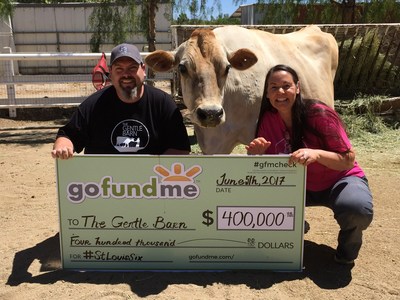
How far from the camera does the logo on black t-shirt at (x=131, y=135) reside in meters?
3.42

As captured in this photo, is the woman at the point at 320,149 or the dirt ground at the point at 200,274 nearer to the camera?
the dirt ground at the point at 200,274

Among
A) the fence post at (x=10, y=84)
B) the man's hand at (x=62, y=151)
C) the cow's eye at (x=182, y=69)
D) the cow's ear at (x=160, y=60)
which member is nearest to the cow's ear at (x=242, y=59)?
the cow's eye at (x=182, y=69)

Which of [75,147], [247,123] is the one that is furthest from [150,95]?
[247,123]

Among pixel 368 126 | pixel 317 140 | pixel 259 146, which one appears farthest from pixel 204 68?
pixel 368 126

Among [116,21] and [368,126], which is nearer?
[368,126]

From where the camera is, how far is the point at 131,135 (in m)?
3.44

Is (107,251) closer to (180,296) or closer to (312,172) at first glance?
(180,296)

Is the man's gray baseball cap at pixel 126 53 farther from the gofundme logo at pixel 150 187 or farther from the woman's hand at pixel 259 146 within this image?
the woman's hand at pixel 259 146

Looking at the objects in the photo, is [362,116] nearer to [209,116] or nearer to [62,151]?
[209,116]

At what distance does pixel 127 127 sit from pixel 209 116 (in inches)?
24.1

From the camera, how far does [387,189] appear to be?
518cm

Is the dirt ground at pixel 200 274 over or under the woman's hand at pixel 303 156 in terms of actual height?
under

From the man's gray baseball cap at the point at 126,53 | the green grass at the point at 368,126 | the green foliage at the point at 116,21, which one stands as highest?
the green foliage at the point at 116,21

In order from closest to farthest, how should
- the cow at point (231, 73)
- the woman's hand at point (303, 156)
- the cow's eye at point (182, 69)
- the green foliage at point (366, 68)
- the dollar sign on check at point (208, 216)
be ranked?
the woman's hand at point (303, 156), the dollar sign on check at point (208, 216), the cow at point (231, 73), the cow's eye at point (182, 69), the green foliage at point (366, 68)
